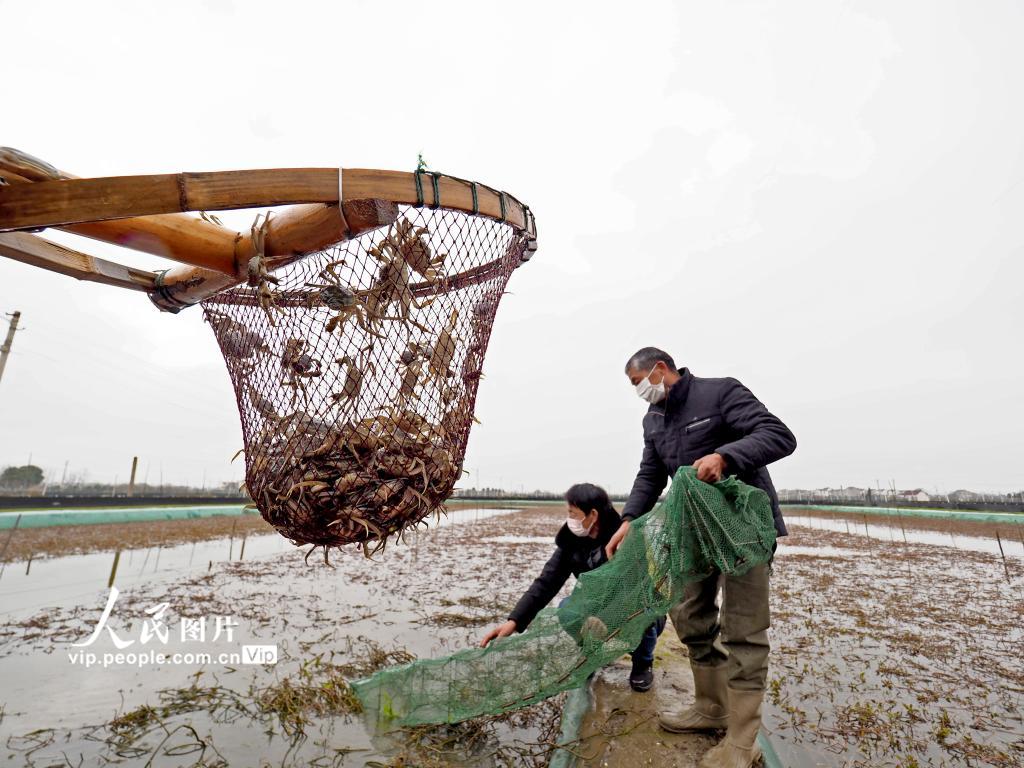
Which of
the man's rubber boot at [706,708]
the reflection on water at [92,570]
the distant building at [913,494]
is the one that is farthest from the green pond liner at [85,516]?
the distant building at [913,494]

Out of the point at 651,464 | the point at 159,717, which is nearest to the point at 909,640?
the point at 651,464

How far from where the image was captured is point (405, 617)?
5.82 m

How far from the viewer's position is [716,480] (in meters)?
2.26

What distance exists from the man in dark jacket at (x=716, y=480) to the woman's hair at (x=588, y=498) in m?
0.34

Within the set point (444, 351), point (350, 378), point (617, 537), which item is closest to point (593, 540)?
point (617, 537)

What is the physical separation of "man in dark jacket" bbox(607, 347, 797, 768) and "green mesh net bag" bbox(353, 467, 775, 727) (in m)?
0.14

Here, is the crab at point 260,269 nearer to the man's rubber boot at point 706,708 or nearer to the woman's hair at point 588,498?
the woman's hair at point 588,498

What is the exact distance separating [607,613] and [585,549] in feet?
3.34

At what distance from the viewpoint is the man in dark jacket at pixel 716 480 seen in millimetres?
2275

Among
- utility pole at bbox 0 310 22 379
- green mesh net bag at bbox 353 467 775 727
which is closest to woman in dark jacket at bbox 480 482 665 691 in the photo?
green mesh net bag at bbox 353 467 775 727

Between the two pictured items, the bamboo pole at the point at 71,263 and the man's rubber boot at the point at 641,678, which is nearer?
the bamboo pole at the point at 71,263

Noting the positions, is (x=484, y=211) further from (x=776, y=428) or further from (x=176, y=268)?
(x=776, y=428)

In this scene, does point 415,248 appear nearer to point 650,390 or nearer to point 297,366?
point 297,366

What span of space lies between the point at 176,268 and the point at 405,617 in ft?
17.0
